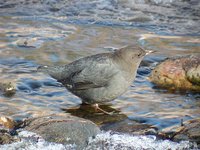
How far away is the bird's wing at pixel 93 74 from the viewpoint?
6.81 m

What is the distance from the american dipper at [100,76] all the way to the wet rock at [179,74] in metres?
0.86

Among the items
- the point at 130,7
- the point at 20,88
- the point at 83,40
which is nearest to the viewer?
the point at 20,88

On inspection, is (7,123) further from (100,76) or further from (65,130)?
(100,76)

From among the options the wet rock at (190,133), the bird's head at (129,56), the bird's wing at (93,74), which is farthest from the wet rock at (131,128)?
the bird's head at (129,56)

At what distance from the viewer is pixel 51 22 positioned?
35.6ft

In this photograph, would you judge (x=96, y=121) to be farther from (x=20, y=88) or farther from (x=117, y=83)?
(x=20, y=88)

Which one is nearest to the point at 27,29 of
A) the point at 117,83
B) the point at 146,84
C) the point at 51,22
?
the point at 51,22

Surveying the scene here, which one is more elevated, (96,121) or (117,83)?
(117,83)

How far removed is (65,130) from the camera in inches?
231

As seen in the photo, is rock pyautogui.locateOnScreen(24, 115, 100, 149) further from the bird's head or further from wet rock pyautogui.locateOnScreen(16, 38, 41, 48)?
wet rock pyautogui.locateOnScreen(16, 38, 41, 48)

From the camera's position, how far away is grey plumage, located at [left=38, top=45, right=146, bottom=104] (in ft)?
22.1

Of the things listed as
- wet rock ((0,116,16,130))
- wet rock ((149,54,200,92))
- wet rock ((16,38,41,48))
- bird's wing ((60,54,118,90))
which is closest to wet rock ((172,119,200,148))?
bird's wing ((60,54,118,90))

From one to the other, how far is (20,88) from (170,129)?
2.07 meters

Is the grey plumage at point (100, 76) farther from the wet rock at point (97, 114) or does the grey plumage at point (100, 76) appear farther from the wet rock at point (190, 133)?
the wet rock at point (190, 133)
